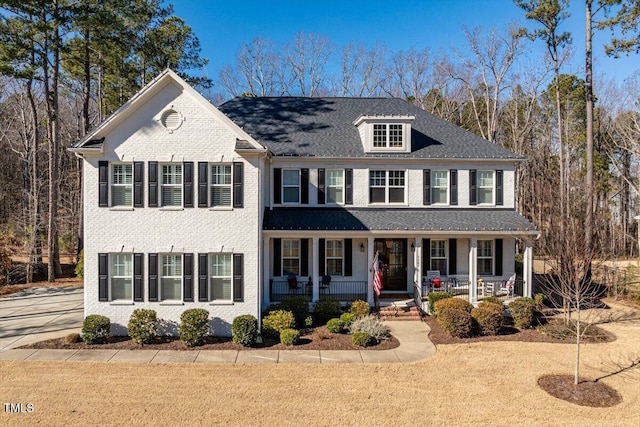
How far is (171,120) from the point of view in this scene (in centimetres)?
1456

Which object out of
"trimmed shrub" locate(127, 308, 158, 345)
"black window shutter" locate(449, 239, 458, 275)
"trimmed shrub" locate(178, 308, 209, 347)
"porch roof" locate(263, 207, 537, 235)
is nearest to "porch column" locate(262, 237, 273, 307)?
"porch roof" locate(263, 207, 537, 235)

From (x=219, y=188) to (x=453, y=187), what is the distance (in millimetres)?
10800

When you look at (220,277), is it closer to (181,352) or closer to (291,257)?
(181,352)

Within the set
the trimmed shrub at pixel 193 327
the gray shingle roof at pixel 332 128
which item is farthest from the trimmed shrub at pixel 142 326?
the gray shingle roof at pixel 332 128

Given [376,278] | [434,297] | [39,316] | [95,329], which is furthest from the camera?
[434,297]

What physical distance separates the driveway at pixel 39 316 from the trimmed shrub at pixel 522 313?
1663 centimetres

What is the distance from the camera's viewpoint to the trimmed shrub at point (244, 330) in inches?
533

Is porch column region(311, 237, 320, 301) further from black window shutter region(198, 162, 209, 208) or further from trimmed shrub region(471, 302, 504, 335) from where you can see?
trimmed shrub region(471, 302, 504, 335)

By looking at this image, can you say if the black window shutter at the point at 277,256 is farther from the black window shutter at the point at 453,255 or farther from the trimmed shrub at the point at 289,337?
the black window shutter at the point at 453,255

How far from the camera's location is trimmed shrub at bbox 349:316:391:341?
14133mm

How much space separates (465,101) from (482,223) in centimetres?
2975

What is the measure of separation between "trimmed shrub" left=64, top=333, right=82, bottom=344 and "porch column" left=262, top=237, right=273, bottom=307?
6.69 metres

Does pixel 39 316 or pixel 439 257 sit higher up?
pixel 439 257

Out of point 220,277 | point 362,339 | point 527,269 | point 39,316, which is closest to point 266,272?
point 220,277
